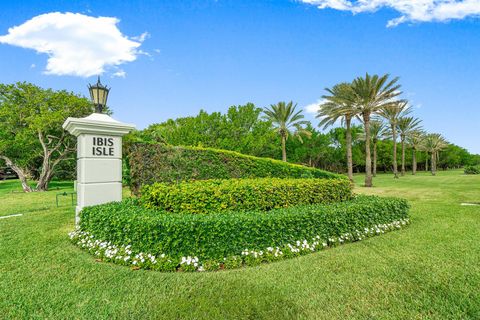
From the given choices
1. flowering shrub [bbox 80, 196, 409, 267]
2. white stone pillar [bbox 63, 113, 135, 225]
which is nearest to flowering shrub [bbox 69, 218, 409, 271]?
flowering shrub [bbox 80, 196, 409, 267]

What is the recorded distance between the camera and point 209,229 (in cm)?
372

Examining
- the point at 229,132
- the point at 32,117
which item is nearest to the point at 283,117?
the point at 229,132

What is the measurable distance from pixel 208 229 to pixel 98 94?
458 cm

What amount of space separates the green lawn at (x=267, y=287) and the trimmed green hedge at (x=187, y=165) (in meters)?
3.54

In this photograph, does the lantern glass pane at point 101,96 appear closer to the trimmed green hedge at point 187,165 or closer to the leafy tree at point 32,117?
the trimmed green hedge at point 187,165

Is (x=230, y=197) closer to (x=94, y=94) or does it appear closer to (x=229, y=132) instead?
(x=94, y=94)

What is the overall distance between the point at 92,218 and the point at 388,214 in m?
6.44

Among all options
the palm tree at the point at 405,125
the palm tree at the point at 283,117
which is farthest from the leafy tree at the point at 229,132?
the palm tree at the point at 405,125

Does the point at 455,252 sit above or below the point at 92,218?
below

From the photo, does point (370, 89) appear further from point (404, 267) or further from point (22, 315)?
point (22, 315)

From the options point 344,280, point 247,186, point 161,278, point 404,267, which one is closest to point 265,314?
point 344,280

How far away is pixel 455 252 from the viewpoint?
4336mm

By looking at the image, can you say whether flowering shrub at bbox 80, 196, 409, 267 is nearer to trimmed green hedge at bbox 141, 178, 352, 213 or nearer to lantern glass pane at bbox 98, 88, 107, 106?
trimmed green hedge at bbox 141, 178, 352, 213

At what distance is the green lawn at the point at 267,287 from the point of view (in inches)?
104
